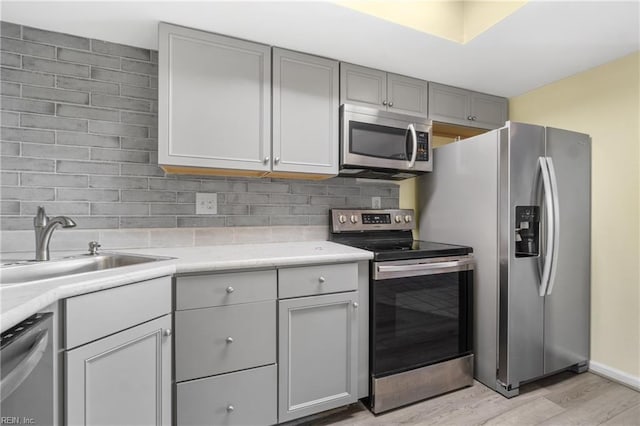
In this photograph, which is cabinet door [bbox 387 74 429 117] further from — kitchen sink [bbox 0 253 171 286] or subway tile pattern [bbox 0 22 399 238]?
kitchen sink [bbox 0 253 171 286]

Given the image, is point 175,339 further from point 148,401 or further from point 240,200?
point 240,200

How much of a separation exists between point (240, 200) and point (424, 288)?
4.26 ft

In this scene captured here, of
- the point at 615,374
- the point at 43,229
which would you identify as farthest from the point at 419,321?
the point at 43,229

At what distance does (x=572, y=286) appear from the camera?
6.75 feet

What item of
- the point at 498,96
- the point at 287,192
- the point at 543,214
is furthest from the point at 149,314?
the point at 498,96

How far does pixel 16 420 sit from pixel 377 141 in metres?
1.99

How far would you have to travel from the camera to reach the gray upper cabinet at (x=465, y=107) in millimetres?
2312

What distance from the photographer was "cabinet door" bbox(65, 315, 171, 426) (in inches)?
38.3

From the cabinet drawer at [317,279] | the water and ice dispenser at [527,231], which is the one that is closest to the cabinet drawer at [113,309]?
the cabinet drawer at [317,279]

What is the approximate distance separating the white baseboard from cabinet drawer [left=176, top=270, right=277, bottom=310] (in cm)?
232

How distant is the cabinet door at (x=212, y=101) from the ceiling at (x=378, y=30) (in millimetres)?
94

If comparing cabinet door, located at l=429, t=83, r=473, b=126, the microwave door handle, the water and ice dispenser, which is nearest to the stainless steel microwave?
the microwave door handle

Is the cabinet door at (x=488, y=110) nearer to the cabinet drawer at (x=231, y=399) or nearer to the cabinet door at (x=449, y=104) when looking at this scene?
the cabinet door at (x=449, y=104)

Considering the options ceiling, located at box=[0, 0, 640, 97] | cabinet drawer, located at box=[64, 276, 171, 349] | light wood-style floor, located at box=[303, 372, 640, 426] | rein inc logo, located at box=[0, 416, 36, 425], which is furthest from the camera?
light wood-style floor, located at box=[303, 372, 640, 426]
